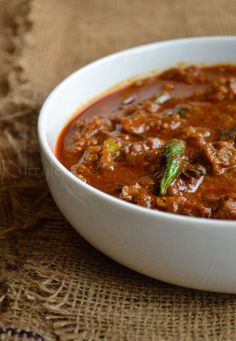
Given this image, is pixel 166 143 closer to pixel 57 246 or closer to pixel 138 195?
pixel 138 195

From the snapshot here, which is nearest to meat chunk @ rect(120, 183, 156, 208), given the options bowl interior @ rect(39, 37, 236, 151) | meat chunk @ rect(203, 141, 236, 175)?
meat chunk @ rect(203, 141, 236, 175)

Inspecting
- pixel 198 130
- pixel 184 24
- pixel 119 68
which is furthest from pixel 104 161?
pixel 184 24

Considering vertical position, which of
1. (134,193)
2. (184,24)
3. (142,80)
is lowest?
(184,24)

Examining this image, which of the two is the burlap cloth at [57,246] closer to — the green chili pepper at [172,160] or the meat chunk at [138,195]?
the meat chunk at [138,195]

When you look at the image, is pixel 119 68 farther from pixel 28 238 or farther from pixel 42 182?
pixel 28 238

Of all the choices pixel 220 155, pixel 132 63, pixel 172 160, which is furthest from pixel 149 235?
pixel 132 63

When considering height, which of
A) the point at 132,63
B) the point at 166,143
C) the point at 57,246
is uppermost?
the point at 166,143

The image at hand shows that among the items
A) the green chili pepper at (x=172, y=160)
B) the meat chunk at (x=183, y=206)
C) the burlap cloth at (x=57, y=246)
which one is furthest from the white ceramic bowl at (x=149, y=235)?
the green chili pepper at (x=172, y=160)
